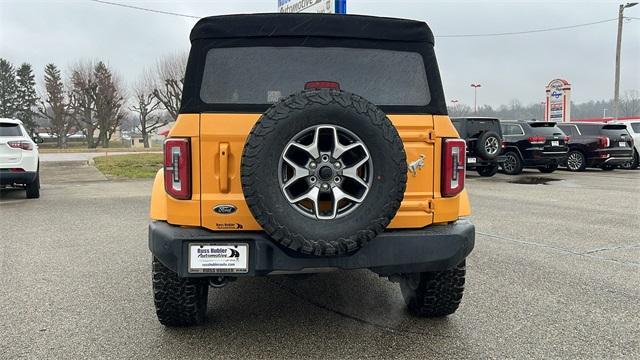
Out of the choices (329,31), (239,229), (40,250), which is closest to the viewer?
(239,229)

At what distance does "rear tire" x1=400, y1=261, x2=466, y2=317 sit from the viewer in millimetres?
3291

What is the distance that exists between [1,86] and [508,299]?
237 ft

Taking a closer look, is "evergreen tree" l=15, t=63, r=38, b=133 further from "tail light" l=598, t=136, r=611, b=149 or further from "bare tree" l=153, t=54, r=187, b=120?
Result: "tail light" l=598, t=136, r=611, b=149

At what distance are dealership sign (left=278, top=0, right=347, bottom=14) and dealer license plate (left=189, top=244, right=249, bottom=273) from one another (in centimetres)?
897

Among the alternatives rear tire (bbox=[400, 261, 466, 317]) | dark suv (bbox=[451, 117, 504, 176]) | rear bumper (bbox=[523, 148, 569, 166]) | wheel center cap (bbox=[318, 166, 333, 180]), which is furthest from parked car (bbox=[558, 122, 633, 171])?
wheel center cap (bbox=[318, 166, 333, 180])

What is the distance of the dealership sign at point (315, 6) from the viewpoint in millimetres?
12617

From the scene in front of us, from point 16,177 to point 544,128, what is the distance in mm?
13511

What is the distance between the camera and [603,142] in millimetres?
15828

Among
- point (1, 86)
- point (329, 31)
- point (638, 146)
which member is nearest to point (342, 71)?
point (329, 31)

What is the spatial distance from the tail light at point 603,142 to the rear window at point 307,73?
15.3 m

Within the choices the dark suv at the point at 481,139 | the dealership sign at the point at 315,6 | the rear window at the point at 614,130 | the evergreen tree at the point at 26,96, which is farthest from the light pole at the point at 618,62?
the evergreen tree at the point at 26,96

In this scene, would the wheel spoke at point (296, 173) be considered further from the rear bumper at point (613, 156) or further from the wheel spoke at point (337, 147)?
the rear bumper at point (613, 156)

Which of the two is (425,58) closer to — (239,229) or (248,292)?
(239,229)

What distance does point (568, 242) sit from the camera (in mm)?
5867
